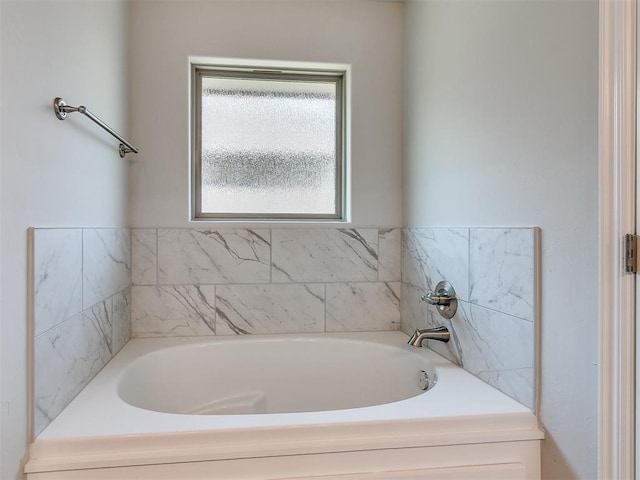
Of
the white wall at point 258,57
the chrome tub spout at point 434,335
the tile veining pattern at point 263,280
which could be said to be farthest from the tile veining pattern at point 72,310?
the chrome tub spout at point 434,335

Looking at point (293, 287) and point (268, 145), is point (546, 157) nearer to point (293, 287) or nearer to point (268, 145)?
point (293, 287)

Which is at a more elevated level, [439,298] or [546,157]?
[546,157]

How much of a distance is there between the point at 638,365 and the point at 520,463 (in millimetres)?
463

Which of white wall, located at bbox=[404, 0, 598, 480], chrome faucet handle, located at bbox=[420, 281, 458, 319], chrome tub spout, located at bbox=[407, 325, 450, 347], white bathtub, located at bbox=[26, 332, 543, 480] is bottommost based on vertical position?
white bathtub, located at bbox=[26, 332, 543, 480]

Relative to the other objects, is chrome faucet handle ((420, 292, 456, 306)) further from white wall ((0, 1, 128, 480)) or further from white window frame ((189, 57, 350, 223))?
white wall ((0, 1, 128, 480))

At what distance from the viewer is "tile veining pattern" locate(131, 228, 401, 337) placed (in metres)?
2.13

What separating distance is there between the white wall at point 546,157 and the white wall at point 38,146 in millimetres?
1368

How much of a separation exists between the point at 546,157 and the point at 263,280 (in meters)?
1.44

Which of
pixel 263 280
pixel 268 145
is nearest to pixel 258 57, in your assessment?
pixel 268 145

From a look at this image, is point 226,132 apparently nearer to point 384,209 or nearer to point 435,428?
point 384,209

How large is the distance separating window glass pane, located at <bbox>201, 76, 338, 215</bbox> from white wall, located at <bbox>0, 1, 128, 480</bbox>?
2.25 ft

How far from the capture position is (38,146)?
1.12 meters

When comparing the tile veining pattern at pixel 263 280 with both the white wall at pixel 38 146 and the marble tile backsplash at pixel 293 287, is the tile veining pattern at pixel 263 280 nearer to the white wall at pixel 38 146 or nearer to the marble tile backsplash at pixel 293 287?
the marble tile backsplash at pixel 293 287

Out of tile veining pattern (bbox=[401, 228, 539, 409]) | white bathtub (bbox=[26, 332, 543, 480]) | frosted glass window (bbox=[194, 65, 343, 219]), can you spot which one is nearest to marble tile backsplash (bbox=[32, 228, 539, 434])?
tile veining pattern (bbox=[401, 228, 539, 409])
